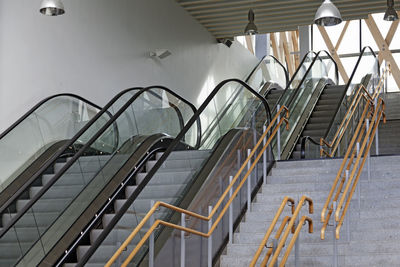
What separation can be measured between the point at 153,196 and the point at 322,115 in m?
7.67

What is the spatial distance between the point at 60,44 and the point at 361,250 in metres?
6.06

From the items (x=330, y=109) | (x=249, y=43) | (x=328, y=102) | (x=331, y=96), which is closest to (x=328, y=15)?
(x=330, y=109)

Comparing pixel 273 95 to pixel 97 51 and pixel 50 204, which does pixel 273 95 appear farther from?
pixel 50 204

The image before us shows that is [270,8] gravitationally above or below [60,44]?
above

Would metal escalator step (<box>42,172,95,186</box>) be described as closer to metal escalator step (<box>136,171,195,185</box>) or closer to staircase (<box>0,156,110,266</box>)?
staircase (<box>0,156,110,266</box>)

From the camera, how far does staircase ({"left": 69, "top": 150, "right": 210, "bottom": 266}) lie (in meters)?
5.77

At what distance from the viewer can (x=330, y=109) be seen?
45.0 ft

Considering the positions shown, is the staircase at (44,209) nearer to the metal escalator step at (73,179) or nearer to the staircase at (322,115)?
the metal escalator step at (73,179)

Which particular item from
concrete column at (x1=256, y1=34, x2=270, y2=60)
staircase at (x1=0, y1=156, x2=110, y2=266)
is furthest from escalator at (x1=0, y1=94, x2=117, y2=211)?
concrete column at (x1=256, y1=34, x2=270, y2=60)

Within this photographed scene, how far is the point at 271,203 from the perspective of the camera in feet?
25.9

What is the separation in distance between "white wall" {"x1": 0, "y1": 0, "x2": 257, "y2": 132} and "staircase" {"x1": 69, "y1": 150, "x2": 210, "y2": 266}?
2.75 m

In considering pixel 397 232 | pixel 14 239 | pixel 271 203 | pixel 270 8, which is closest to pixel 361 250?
pixel 397 232

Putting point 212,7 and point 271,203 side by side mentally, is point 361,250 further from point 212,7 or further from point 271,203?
point 212,7

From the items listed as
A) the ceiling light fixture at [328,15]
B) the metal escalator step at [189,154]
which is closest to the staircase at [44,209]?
the metal escalator step at [189,154]
